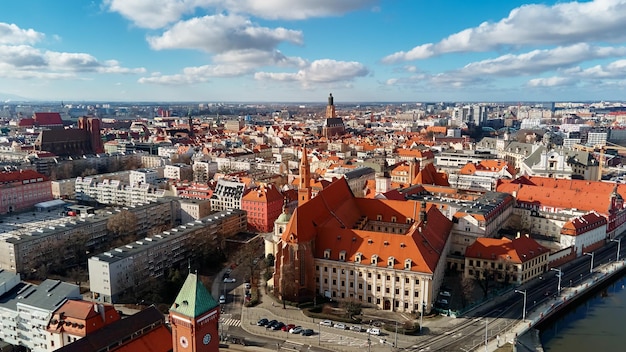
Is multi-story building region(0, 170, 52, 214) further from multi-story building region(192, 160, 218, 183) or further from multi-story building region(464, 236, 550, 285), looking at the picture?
multi-story building region(464, 236, 550, 285)

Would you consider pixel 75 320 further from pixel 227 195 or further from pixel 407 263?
pixel 227 195

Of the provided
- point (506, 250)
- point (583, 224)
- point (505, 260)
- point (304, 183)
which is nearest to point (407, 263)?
point (505, 260)

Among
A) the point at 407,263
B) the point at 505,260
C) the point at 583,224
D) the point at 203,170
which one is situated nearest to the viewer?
the point at 407,263

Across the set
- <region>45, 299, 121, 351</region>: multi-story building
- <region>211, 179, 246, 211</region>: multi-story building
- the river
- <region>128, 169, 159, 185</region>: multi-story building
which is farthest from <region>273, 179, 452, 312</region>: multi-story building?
<region>128, 169, 159, 185</region>: multi-story building

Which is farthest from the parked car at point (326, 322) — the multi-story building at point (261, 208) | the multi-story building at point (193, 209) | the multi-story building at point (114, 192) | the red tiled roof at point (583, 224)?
the multi-story building at point (114, 192)

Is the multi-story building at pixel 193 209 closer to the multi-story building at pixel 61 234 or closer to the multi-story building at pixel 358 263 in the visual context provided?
the multi-story building at pixel 61 234
